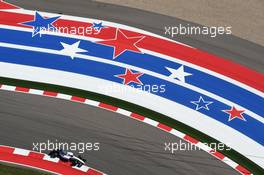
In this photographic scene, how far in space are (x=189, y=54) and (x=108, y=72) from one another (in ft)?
12.7

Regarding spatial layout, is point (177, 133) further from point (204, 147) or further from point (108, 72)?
point (108, 72)

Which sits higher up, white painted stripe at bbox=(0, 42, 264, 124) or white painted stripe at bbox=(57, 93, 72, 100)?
white painted stripe at bbox=(0, 42, 264, 124)

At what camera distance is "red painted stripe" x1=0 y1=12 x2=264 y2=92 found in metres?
20.4

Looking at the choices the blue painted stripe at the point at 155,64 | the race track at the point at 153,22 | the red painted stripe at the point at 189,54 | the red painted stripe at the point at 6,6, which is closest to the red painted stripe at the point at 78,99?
the blue painted stripe at the point at 155,64

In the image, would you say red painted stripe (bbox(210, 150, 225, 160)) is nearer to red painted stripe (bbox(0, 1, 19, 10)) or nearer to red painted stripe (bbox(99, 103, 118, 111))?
red painted stripe (bbox(99, 103, 118, 111))

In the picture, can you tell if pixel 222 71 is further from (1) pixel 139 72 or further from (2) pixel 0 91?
(2) pixel 0 91

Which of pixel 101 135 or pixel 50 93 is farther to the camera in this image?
pixel 50 93

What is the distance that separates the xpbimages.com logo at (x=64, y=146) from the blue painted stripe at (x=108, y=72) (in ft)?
11.5

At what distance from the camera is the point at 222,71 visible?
20.5 meters

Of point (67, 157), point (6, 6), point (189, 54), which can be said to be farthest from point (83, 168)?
point (6, 6)

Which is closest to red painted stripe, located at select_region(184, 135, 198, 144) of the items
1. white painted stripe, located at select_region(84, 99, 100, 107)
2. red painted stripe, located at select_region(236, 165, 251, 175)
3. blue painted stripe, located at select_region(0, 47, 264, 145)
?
blue painted stripe, located at select_region(0, 47, 264, 145)

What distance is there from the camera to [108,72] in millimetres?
20062

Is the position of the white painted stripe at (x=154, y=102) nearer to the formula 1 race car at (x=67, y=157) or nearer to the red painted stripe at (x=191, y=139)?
the red painted stripe at (x=191, y=139)

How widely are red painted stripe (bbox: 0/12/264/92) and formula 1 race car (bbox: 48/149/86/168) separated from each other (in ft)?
21.3
